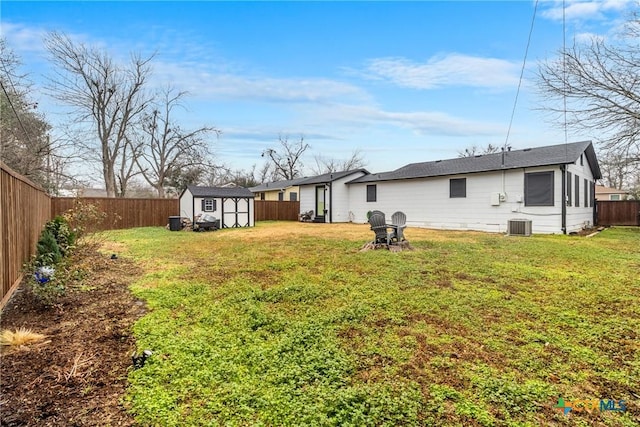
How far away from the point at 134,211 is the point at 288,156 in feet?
77.3

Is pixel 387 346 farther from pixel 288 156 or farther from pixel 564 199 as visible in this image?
pixel 288 156

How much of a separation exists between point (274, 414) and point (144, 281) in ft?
12.7

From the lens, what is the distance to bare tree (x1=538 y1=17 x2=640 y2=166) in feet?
34.9

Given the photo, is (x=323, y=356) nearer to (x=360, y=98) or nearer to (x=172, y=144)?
(x=360, y=98)

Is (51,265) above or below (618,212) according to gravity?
below

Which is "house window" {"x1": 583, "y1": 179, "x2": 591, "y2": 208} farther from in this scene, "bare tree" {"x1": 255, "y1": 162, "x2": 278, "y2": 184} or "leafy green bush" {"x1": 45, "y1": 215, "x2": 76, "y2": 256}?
"bare tree" {"x1": 255, "y1": 162, "x2": 278, "y2": 184}

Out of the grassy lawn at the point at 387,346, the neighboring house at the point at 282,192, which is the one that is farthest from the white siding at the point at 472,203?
the neighboring house at the point at 282,192

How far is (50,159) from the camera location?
13664 mm

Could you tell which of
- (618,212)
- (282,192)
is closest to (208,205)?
(282,192)

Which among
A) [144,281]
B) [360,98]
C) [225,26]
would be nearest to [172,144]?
[360,98]

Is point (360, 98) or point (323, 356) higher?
point (360, 98)

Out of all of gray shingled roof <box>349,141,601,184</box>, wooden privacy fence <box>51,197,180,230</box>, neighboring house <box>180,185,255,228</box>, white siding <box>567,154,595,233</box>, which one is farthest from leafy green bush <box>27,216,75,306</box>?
white siding <box>567,154,595,233</box>

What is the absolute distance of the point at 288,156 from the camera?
37.5 metres

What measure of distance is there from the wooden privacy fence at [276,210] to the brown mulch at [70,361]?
1625cm
